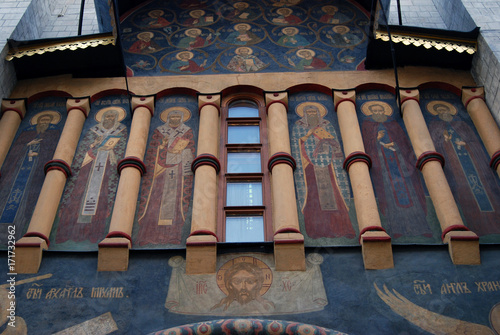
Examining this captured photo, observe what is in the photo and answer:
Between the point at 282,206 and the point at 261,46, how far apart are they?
4.28m

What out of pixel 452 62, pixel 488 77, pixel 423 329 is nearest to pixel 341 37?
pixel 452 62

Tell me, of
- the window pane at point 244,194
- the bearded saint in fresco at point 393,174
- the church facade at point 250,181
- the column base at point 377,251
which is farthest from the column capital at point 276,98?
the column base at point 377,251

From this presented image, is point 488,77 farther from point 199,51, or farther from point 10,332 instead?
point 10,332

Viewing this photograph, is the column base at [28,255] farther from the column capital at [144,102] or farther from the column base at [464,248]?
the column base at [464,248]

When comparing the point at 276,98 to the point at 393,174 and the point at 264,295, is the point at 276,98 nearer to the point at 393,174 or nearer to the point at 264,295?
the point at 393,174

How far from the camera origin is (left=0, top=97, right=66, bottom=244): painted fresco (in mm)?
8883

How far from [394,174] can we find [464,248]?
173 cm

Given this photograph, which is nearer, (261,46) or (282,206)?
(282,206)

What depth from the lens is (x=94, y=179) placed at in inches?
370

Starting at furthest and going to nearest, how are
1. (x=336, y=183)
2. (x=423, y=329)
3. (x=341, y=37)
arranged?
1. (x=341, y=37)
2. (x=336, y=183)
3. (x=423, y=329)

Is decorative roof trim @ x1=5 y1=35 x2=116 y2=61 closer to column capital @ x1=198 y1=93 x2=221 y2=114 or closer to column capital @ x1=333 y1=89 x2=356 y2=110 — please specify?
column capital @ x1=198 y1=93 x2=221 y2=114

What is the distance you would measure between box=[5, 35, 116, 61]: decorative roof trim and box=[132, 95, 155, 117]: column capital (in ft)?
3.39

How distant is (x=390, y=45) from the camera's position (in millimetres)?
10516

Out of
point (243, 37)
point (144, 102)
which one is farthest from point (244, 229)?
point (243, 37)
